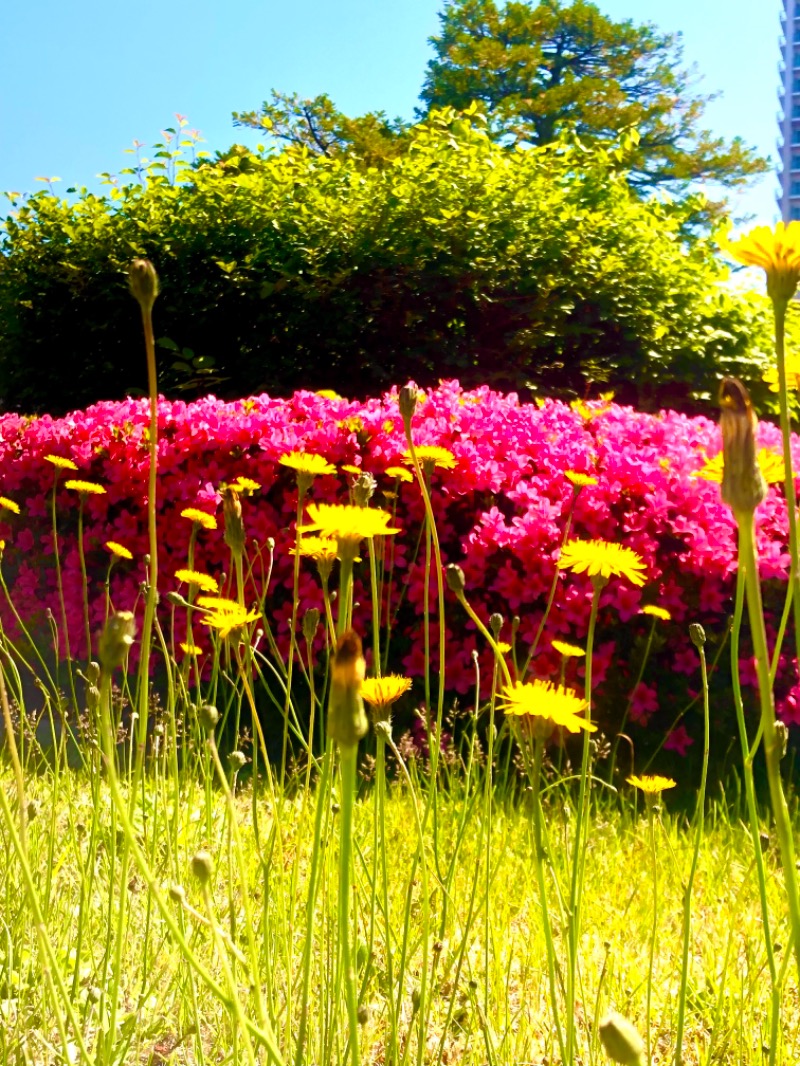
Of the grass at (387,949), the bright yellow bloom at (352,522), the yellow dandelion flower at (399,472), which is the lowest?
the grass at (387,949)

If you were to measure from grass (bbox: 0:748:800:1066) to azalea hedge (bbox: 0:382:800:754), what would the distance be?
77cm

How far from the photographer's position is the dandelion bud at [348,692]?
2.36 feet

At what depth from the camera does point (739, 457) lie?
Answer: 74 cm

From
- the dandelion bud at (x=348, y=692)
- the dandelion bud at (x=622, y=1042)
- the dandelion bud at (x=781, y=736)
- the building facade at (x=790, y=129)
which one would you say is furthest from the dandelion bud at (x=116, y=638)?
the building facade at (x=790, y=129)

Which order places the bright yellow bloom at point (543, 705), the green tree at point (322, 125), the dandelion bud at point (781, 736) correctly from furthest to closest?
the green tree at point (322, 125)
the bright yellow bloom at point (543, 705)
the dandelion bud at point (781, 736)

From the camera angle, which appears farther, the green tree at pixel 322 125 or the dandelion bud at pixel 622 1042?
the green tree at pixel 322 125

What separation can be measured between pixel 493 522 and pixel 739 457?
297 cm

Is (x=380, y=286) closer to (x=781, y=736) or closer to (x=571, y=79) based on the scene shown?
(x=781, y=736)

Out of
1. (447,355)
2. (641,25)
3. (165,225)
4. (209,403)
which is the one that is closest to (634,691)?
(209,403)

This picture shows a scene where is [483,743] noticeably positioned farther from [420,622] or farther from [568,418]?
[568,418]

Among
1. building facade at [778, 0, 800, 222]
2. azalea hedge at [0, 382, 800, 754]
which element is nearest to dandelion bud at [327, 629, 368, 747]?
azalea hedge at [0, 382, 800, 754]

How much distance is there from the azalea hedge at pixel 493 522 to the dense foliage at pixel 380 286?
2699 millimetres

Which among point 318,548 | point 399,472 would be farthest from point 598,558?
point 399,472

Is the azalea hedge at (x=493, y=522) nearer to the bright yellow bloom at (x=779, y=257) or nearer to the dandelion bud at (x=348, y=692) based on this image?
the bright yellow bloom at (x=779, y=257)
